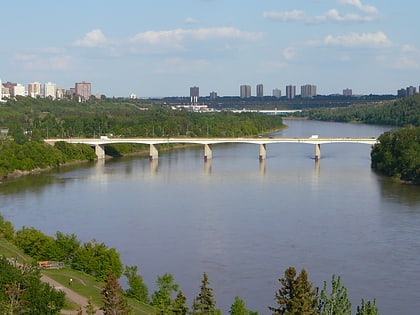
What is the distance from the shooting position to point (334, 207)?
14539mm

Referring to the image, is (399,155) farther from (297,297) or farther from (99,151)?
(297,297)

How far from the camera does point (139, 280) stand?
872 cm

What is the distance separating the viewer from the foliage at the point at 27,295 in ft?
A: 23.6

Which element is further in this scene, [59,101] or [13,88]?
[13,88]

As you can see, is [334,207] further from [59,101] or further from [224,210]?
[59,101]

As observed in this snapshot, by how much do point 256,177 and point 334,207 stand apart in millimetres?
4800

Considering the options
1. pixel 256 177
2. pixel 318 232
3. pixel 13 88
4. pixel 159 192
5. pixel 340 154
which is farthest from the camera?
pixel 13 88

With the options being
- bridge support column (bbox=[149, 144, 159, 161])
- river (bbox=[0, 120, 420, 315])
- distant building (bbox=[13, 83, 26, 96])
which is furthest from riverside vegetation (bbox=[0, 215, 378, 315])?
distant building (bbox=[13, 83, 26, 96])

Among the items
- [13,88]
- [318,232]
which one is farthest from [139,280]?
[13,88]

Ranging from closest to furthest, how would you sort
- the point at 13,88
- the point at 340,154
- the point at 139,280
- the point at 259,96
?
the point at 139,280, the point at 340,154, the point at 13,88, the point at 259,96

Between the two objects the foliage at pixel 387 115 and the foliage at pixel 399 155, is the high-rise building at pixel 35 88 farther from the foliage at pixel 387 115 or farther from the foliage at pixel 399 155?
the foliage at pixel 399 155

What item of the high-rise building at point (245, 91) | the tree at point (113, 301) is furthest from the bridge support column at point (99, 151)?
the high-rise building at point (245, 91)

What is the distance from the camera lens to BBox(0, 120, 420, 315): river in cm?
961

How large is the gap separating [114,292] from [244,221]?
6.52 m
